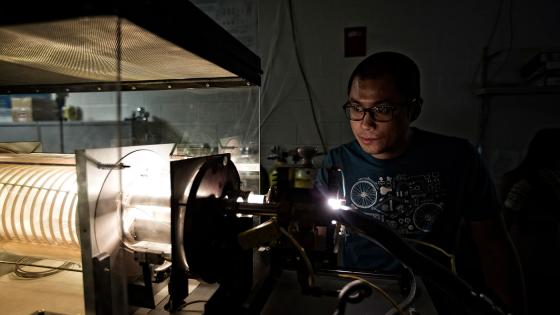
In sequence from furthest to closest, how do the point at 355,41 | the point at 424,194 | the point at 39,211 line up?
the point at 355,41 < the point at 424,194 < the point at 39,211

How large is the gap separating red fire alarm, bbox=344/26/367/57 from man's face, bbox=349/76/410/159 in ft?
3.22

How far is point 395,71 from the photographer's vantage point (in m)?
1.21

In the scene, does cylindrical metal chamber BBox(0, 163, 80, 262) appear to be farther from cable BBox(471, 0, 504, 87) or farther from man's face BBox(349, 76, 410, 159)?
cable BBox(471, 0, 504, 87)

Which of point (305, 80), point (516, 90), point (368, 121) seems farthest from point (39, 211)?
point (516, 90)

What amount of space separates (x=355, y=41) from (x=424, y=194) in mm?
1311

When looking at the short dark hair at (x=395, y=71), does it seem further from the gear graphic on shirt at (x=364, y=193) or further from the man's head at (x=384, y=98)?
the gear graphic on shirt at (x=364, y=193)

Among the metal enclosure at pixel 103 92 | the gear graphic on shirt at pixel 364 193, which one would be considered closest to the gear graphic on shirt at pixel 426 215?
the gear graphic on shirt at pixel 364 193

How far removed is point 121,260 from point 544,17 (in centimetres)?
269

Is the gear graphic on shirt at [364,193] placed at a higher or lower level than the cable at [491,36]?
lower

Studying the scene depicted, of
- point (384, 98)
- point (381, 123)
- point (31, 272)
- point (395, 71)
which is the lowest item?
point (31, 272)

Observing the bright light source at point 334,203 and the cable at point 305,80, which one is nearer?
the bright light source at point 334,203

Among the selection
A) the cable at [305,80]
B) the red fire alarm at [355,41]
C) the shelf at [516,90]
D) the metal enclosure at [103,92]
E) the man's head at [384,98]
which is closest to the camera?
the metal enclosure at [103,92]

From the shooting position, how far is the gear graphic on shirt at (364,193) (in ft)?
4.47

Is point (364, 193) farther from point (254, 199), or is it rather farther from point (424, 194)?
point (254, 199)
